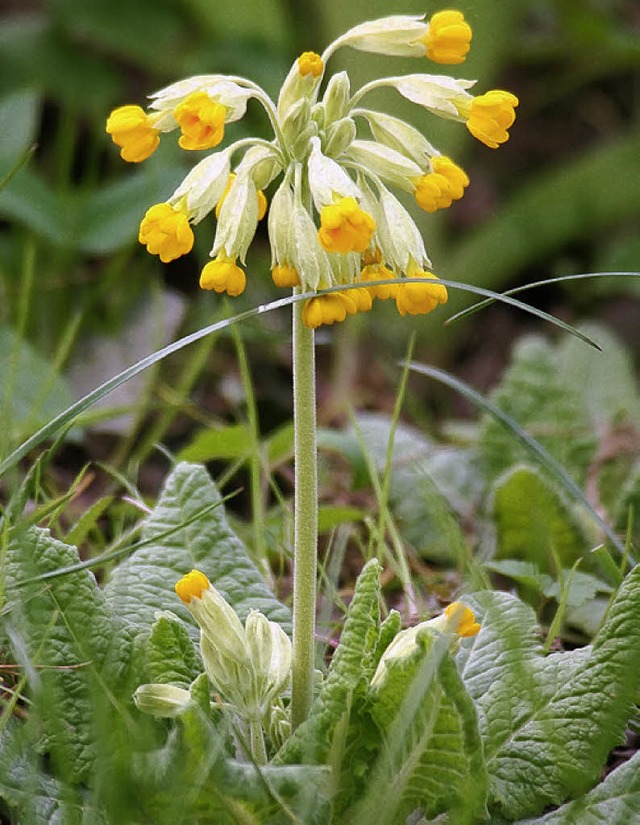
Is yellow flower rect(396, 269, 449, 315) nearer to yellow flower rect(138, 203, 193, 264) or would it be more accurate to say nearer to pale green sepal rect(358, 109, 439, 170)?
pale green sepal rect(358, 109, 439, 170)

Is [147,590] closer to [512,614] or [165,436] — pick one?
[512,614]

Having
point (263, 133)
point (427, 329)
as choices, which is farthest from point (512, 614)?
point (263, 133)

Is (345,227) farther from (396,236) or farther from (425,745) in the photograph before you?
(425,745)

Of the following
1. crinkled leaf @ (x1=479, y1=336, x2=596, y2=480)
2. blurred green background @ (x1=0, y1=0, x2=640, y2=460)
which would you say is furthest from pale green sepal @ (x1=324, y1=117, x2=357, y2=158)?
blurred green background @ (x1=0, y1=0, x2=640, y2=460)

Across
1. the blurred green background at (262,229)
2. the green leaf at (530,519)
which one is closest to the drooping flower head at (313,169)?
the green leaf at (530,519)

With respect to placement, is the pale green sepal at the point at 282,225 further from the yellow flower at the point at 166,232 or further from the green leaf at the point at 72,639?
the green leaf at the point at 72,639
